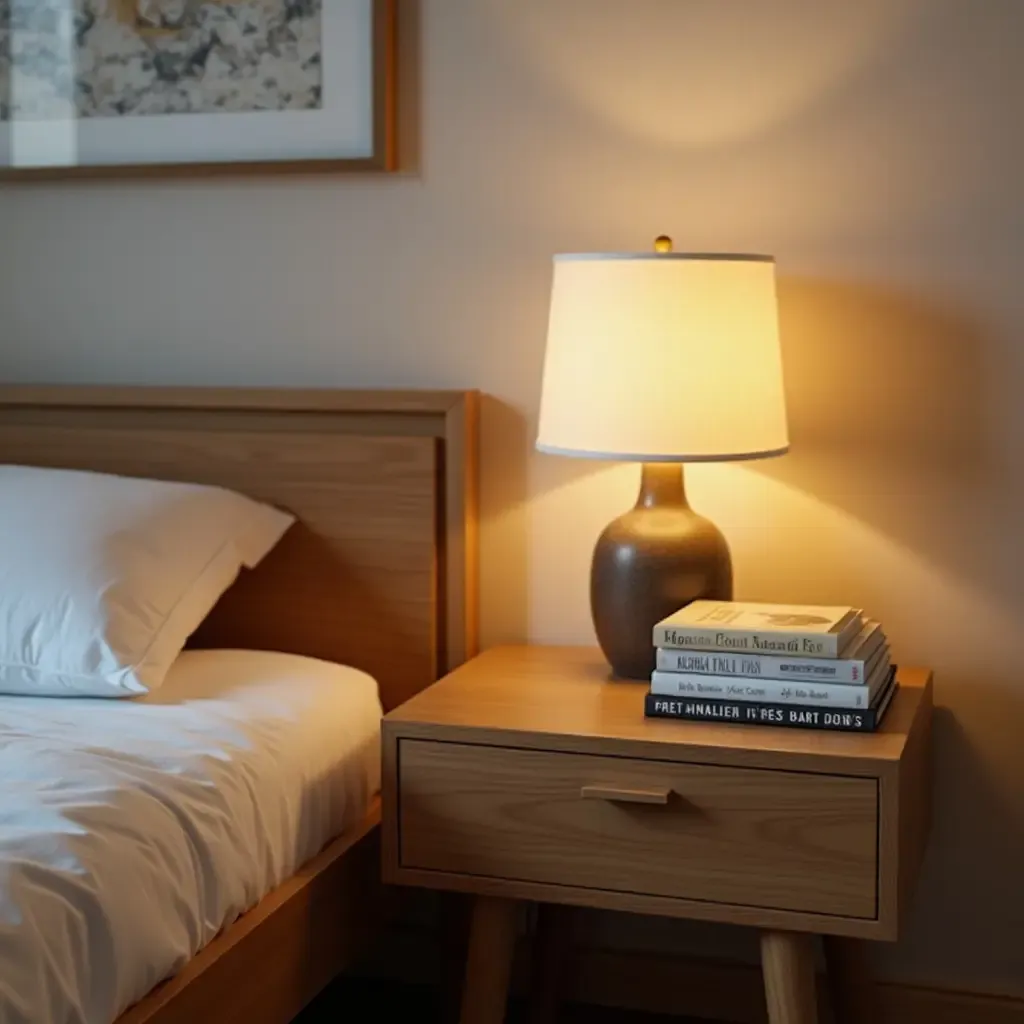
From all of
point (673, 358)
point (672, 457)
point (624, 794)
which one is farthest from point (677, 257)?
point (624, 794)

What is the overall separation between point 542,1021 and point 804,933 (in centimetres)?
61

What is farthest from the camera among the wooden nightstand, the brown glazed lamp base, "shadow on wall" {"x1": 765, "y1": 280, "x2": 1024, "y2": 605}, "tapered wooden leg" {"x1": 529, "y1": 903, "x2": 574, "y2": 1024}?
"tapered wooden leg" {"x1": 529, "y1": 903, "x2": 574, "y2": 1024}

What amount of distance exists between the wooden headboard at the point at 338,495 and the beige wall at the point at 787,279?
76mm

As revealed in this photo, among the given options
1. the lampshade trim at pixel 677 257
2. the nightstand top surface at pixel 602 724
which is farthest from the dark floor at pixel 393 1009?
the lampshade trim at pixel 677 257

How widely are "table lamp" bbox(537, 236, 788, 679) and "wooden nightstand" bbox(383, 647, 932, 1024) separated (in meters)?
0.23

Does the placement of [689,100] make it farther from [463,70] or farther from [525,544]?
[525,544]

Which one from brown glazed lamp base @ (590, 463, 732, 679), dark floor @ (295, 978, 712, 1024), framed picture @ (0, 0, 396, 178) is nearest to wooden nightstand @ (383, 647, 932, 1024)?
brown glazed lamp base @ (590, 463, 732, 679)

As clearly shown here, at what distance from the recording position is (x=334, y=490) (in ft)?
7.29

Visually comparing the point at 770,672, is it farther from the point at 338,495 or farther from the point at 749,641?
the point at 338,495

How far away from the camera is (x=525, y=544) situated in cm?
222

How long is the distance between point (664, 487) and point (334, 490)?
53 cm

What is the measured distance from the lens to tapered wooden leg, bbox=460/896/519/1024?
181 cm

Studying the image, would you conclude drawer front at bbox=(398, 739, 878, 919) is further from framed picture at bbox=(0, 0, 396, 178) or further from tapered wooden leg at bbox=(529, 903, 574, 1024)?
framed picture at bbox=(0, 0, 396, 178)

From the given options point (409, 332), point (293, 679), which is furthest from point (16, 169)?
point (293, 679)
